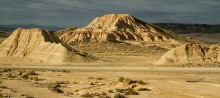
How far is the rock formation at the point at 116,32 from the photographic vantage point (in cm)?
12106

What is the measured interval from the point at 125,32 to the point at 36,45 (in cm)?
7660

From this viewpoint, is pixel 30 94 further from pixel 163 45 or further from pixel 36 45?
pixel 163 45

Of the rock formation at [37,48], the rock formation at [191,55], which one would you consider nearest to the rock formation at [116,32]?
the rock formation at [37,48]

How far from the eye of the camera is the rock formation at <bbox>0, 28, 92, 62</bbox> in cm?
5397

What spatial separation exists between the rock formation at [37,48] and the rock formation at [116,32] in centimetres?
5594

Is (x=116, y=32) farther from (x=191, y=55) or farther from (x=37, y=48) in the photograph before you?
(x=191, y=55)

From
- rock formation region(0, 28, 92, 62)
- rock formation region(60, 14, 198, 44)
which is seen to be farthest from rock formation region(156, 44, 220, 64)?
rock formation region(60, 14, 198, 44)

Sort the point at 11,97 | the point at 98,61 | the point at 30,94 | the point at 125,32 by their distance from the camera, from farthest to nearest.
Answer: the point at 125,32 → the point at 98,61 → the point at 30,94 → the point at 11,97

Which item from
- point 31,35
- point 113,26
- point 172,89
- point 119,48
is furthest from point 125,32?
point 172,89

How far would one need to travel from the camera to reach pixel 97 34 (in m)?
123

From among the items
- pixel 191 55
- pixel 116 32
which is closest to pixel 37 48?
pixel 191 55

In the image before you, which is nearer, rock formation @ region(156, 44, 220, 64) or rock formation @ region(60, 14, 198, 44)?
rock formation @ region(156, 44, 220, 64)

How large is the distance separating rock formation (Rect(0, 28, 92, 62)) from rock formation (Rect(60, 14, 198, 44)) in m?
55.9

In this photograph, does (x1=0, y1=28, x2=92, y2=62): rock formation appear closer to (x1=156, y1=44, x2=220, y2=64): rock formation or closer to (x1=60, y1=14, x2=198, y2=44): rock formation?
(x1=156, y1=44, x2=220, y2=64): rock formation
